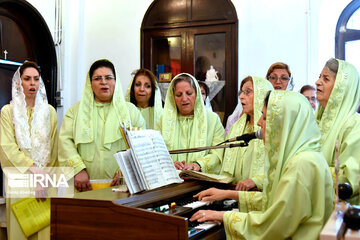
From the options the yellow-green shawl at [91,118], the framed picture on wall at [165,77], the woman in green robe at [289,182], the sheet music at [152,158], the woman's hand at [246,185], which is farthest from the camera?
the framed picture on wall at [165,77]

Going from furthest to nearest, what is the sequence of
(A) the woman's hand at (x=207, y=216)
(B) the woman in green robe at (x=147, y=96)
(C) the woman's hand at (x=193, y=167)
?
(B) the woman in green robe at (x=147, y=96) → (C) the woman's hand at (x=193, y=167) → (A) the woman's hand at (x=207, y=216)

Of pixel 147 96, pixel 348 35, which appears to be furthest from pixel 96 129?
pixel 348 35

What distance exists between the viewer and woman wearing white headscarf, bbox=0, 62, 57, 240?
3965mm

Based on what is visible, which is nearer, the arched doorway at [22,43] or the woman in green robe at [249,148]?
the woman in green robe at [249,148]

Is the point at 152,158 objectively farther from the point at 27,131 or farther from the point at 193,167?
the point at 27,131

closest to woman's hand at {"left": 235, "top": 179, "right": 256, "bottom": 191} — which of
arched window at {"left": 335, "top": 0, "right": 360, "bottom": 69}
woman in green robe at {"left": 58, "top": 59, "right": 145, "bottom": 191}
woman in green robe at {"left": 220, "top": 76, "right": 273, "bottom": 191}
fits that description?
woman in green robe at {"left": 220, "top": 76, "right": 273, "bottom": 191}

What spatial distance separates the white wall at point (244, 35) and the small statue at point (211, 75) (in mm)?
400

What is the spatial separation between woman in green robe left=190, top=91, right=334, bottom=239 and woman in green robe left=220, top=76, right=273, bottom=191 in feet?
2.48

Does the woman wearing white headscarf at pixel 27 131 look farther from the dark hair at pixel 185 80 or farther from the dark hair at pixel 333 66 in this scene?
the dark hair at pixel 333 66

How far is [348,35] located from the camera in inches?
234

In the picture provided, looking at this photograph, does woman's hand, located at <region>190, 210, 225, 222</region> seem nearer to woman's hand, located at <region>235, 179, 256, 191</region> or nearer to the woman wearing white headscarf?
woman's hand, located at <region>235, 179, 256, 191</region>

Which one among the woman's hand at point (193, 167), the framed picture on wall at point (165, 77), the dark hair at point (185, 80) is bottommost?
the woman's hand at point (193, 167)

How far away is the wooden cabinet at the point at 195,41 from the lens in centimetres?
630

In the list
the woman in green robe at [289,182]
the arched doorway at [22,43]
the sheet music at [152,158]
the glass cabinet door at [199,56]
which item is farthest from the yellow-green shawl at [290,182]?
the arched doorway at [22,43]
